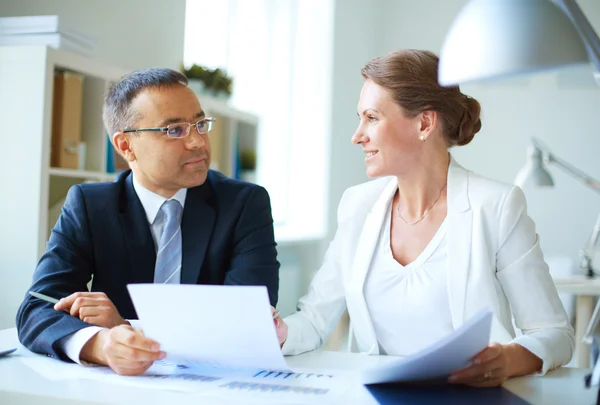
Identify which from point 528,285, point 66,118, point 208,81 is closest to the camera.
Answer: point 528,285

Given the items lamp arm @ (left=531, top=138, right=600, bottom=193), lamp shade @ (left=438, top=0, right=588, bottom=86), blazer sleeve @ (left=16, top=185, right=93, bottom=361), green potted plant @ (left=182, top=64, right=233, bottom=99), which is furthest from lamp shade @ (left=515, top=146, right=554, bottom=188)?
lamp shade @ (left=438, top=0, right=588, bottom=86)

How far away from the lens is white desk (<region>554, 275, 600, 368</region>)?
330 centimetres

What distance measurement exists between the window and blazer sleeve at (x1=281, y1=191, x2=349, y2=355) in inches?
136

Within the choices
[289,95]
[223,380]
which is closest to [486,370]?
[223,380]

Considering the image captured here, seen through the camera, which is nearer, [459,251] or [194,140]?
[459,251]

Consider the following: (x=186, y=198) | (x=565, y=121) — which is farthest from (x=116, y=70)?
(x=565, y=121)

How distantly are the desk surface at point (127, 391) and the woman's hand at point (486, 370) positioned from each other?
4 cm

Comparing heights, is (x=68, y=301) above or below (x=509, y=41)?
below

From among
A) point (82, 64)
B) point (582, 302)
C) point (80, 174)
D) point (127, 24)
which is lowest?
point (582, 302)

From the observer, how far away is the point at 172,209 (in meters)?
1.78

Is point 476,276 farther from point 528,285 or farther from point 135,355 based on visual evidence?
point 135,355

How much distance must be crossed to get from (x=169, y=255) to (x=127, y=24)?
2313 mm

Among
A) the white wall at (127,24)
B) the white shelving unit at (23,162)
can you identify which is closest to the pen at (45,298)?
the white shelving unit at (23,162)

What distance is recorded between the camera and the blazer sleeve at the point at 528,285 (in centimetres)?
145
